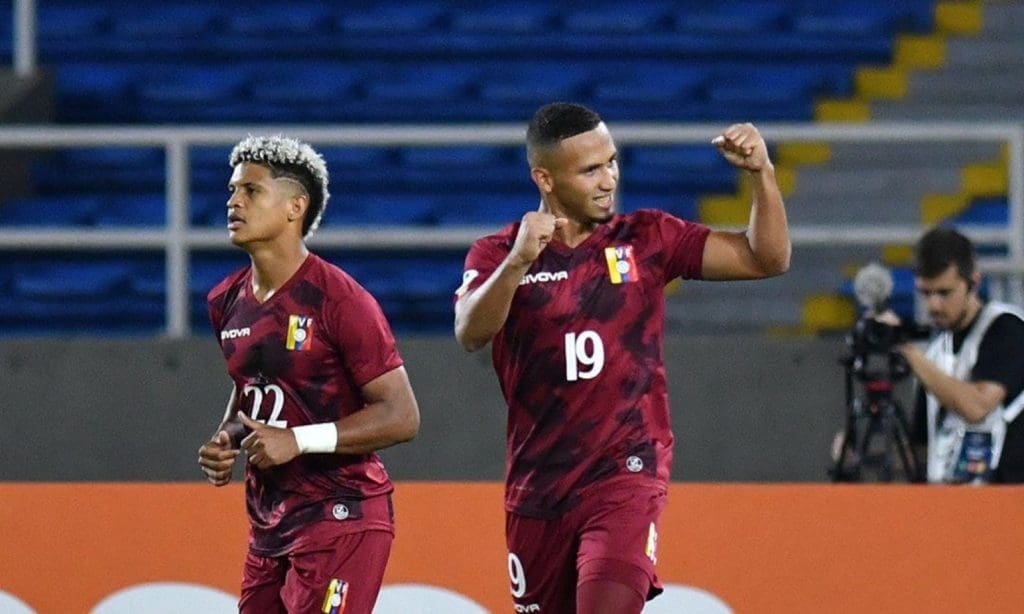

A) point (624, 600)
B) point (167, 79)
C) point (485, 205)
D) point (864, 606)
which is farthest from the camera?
point (167, 79)

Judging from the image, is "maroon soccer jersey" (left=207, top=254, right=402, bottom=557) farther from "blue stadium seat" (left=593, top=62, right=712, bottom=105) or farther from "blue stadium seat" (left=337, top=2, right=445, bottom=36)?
"blue stadium seat" (left=337, top=2, right=445, bottom=36)

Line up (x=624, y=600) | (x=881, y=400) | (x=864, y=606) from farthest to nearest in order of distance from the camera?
(x=881, y=400)
(x=864, y=606)
(x=624, y=600)

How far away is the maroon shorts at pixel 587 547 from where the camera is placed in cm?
522

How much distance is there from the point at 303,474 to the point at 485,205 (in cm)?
627

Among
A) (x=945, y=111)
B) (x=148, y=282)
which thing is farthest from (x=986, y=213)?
(x=148, y=282)

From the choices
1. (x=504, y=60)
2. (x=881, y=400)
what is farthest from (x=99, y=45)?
(x=881, y=400)

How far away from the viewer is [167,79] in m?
12.3

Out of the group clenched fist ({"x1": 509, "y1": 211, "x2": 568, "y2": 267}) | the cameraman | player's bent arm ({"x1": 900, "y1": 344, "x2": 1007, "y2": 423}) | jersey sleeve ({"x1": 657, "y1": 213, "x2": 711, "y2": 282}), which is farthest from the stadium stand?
clenched fist ({"x1": 509, "y1": 211, "x2": 568, "y2": 267})

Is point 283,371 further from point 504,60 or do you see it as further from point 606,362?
point 504,60

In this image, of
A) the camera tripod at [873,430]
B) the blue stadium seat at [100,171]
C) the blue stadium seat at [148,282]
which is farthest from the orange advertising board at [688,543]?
the blue stadium seat at [100,171]

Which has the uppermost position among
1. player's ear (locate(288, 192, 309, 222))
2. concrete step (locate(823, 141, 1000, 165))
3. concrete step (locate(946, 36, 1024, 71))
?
concrete step (locate(946, 36, 1024, 71))

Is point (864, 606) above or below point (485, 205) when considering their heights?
below

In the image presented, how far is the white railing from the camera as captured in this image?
8.22m

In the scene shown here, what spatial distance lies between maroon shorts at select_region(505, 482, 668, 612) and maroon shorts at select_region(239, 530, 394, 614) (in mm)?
419
